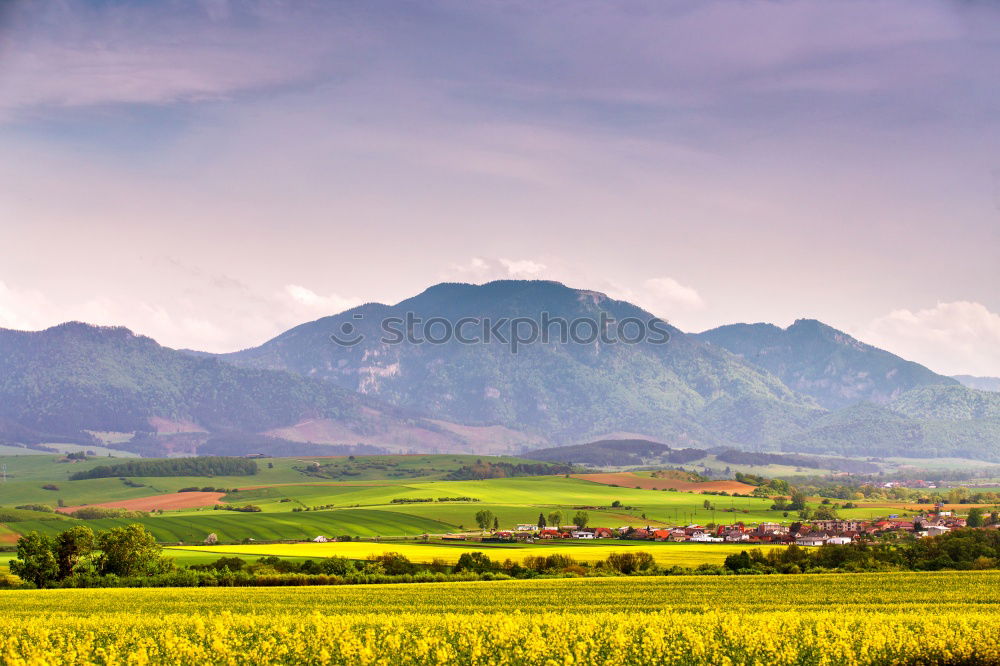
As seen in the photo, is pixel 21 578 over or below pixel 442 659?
below

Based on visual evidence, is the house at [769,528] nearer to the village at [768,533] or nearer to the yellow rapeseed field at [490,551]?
the village at [768,533]

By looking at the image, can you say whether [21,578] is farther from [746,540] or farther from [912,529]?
[912,529]

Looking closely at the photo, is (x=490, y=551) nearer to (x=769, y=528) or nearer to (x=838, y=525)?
(x=769, y=528)

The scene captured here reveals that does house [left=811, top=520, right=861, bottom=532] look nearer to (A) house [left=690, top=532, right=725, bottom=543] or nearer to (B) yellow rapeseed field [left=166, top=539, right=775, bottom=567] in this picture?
(A) house [left=690, top=532, right=725, bottom=543]

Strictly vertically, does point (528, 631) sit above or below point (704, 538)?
above

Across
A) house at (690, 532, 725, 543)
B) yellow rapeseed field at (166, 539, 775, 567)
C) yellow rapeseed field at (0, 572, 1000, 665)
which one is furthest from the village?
yellow rapeseed field at (0, 572, 1000, 665)

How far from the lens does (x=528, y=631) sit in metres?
34.2

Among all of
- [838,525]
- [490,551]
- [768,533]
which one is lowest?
[838,525]

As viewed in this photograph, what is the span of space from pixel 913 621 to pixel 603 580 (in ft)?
112

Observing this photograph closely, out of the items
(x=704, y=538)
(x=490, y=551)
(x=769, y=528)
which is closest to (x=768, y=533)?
(x=769, y=528)

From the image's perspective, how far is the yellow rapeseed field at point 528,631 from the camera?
31489 millimetres

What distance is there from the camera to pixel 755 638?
33.2 m

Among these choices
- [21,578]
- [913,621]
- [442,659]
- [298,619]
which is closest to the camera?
[442,659]

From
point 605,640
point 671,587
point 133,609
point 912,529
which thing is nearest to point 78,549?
point 133,609
